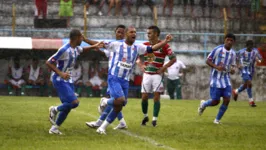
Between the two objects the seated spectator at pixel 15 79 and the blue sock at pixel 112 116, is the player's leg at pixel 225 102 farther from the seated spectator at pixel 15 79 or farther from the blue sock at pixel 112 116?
the seated spectator at pixel 15 79

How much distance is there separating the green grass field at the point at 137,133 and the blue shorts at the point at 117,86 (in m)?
0.76

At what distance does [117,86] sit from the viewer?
509 inches

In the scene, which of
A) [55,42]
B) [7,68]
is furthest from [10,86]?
[55,42]

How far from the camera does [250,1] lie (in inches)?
1342

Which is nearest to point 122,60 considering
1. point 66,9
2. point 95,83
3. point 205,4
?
point 95,83

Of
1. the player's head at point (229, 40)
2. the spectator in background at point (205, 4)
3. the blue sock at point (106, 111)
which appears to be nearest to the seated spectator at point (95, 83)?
the spectator in background at point (205, 4)

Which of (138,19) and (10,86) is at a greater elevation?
(138,19)

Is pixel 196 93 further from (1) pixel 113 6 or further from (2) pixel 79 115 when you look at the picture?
(2) pixel 79 115

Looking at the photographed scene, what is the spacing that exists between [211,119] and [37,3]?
1612 centimetres

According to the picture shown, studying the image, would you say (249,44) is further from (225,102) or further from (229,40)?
(225,102)

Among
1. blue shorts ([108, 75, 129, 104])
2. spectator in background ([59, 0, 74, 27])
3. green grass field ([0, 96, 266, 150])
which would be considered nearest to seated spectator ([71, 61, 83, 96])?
spectator in background ([59, 0, 74, 27])

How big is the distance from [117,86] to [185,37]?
64.4 feet

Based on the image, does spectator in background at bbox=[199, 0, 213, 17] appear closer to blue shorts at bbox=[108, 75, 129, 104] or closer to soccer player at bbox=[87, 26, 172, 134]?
soccer player at bbox=[87, 26, 172, 134]

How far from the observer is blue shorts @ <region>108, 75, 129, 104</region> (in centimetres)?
1284
